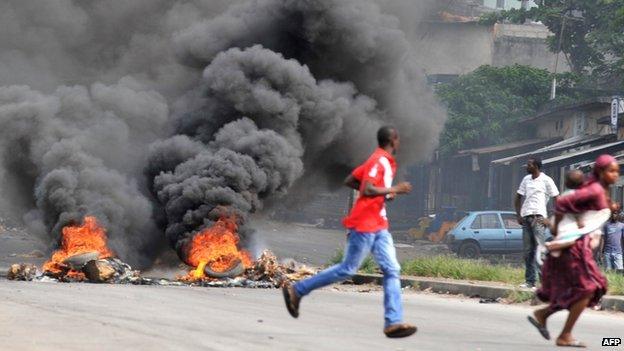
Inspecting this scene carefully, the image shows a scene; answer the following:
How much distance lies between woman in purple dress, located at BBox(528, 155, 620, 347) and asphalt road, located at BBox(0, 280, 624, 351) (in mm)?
436

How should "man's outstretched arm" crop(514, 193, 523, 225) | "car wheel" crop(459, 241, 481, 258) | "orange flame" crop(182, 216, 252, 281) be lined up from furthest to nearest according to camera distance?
"car wheel" crop(459, 241, 481, 258) → "orange flame" crop(182, 216, 252, 281) → "man's outstretched arm" crop(514, 193, 523, 225)

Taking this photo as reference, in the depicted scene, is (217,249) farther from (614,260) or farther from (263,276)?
(614,260)

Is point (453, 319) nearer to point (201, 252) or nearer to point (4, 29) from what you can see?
point (201, 252)

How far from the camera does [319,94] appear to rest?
77.3 ft

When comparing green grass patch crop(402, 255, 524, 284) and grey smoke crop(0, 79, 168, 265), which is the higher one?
grey smoke crop(0, 79, 168, 265)

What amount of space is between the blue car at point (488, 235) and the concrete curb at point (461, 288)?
12459 mm

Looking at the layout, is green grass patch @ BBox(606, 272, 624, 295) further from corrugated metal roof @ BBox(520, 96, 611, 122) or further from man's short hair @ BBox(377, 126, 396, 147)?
corrugated metal roof @ BBox(520, 96, 611, 122)

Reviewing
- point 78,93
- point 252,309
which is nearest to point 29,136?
point 78,93

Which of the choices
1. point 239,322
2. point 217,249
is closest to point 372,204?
point 239,322

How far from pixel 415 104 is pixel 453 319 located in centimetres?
1579

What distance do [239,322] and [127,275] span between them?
685cm

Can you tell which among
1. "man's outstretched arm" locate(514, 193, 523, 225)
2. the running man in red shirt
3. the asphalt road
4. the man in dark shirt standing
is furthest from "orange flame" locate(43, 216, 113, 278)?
the running man in red shirt

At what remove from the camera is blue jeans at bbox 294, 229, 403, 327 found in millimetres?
8086

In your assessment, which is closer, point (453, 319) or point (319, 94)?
point (453, 319)
